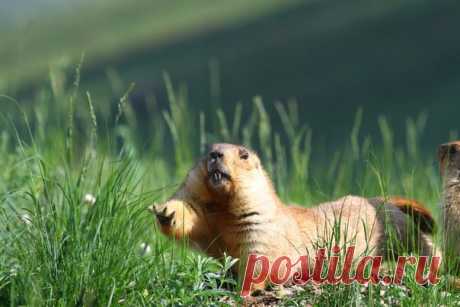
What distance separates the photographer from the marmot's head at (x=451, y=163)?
18.4ft

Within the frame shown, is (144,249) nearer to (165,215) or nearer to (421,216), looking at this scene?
(165,215)

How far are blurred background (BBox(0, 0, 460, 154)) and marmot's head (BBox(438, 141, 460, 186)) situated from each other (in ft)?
45.9

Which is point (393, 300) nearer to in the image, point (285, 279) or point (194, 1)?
point (285, 279)

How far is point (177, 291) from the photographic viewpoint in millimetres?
4562

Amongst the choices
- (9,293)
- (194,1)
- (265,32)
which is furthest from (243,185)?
(194,1)

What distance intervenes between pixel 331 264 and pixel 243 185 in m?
0.72

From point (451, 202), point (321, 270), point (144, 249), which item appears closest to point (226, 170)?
point (144, 249)

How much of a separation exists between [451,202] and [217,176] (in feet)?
4.24

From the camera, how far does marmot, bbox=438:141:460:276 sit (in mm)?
5227

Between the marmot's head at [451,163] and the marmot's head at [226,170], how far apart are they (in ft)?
3.69

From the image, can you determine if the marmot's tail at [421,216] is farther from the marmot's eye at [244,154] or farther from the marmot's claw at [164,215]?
the marmot's claw at [164,215]

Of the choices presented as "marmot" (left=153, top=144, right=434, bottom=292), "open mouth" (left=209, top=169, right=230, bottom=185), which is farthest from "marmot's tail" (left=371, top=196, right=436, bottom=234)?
"open mouth" (left=209, top=169, right=230, bottom=185)

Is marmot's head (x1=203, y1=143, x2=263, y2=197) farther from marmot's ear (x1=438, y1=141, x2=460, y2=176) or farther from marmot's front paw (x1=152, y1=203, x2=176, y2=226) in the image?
marmot's ear (x1=438, y1=141, x2=460, y2=176)

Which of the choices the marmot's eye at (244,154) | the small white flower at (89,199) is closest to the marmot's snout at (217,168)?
the marmot's eye at (244,154)
